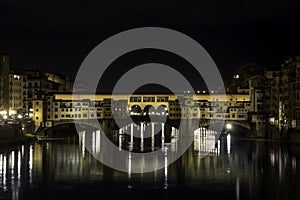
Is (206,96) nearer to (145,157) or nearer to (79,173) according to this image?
(145,157)

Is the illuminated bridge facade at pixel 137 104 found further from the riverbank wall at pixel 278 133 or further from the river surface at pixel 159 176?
the river surface at pixel 159 176

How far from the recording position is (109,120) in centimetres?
3775

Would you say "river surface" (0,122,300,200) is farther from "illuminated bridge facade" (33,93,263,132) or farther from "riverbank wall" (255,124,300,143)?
"illuminated bridge facade" (33,93,263,132)

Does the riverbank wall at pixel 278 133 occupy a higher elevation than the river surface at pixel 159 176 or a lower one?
higher

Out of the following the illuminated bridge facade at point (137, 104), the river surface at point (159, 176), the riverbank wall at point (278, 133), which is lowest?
the river surface at point (159, 176)

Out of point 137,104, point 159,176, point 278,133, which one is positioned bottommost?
point 159,176

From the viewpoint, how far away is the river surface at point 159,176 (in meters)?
13.6

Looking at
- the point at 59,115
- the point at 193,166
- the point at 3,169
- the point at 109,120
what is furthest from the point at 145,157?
the point at 109,120

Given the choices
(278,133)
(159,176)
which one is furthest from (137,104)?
(159,176)

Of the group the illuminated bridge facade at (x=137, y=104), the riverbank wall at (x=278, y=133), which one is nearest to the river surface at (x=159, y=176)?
the riverbank wall at (x=278, y=133)

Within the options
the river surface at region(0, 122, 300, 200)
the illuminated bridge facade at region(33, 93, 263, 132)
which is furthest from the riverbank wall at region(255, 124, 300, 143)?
the river surface at region(0, 122, 300, 200)

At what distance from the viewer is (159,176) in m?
16.2

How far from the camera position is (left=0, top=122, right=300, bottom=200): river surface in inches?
537

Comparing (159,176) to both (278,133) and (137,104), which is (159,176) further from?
(137,104)
